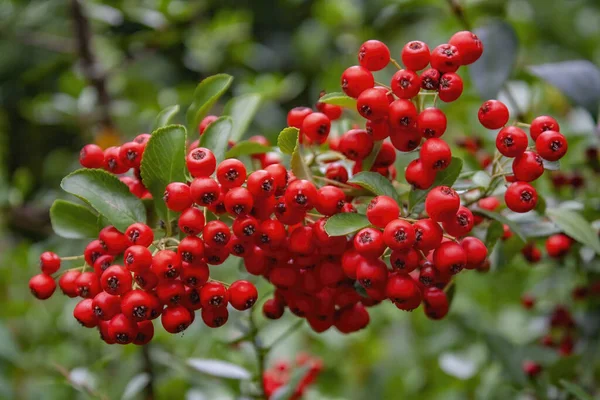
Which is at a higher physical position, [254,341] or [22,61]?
[254,341]

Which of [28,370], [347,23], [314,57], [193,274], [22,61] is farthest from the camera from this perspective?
[22,61]

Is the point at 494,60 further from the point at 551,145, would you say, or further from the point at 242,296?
the point at 242,296

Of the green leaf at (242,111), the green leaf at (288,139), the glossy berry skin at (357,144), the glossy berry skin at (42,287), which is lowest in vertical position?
the glossy berry skin at (42,287)

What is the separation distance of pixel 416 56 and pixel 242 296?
0.65 m

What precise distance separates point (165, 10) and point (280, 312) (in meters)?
2.30

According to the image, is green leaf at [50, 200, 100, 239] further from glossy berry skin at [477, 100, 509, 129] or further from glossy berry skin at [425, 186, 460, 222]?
glossy berry skin at [477, 100, 509, 129]

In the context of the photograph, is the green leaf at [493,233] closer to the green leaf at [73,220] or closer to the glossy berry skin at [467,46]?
the glossy berry skin at [467,46]

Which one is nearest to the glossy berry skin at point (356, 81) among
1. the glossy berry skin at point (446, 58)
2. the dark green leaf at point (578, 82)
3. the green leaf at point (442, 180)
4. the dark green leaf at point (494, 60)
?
the glossy berry skin at point (446, 58)

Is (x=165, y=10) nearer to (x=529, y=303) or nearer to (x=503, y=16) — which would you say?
(x=503, y=16)

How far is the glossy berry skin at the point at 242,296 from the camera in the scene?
4.54 ft

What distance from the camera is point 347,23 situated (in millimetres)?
4211

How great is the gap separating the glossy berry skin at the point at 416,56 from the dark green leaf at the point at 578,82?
908 mm

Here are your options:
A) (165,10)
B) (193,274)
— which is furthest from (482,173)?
(165,10)

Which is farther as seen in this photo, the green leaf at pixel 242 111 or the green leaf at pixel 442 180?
the green leaf at pixel 242 111
